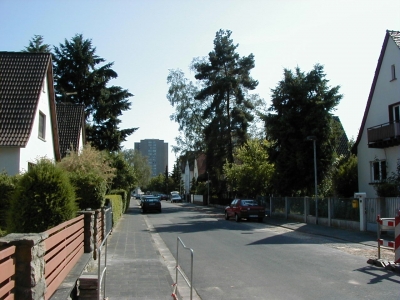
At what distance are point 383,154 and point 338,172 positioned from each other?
6.14m

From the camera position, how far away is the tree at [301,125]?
29.6 meters

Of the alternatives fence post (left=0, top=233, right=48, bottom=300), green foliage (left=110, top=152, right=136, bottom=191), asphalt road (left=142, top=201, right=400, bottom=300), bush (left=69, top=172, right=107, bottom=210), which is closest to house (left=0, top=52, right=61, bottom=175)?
bush (left=69, top=172, right=107, bottom=210)

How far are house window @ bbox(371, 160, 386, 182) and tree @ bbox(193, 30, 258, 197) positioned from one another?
2004 cm

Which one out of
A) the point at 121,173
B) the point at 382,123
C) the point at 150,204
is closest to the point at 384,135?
the point at 382,123

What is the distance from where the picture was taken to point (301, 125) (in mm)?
30297

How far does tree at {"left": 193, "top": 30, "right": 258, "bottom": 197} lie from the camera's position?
155ft

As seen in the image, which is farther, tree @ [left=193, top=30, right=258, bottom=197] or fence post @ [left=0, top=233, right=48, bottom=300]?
tree @ [left=193, top=30, right=258, bottom=197]

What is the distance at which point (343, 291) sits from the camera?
27.3ft

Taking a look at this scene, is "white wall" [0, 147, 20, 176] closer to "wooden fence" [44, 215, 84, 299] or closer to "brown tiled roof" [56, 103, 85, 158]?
"wooden fence" [44, 215, 84, 299]

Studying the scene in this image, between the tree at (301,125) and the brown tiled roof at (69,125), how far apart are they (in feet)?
43.9

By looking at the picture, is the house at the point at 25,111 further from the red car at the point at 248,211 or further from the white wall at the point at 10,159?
the red car at the point at 248,211

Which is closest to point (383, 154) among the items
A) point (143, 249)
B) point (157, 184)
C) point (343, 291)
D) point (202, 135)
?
point (143, 249)

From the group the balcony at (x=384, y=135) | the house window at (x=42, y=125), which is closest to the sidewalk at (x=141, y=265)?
the house window at (x=42, y=125)

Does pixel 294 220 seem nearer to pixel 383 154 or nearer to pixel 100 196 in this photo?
pixel 383 154
